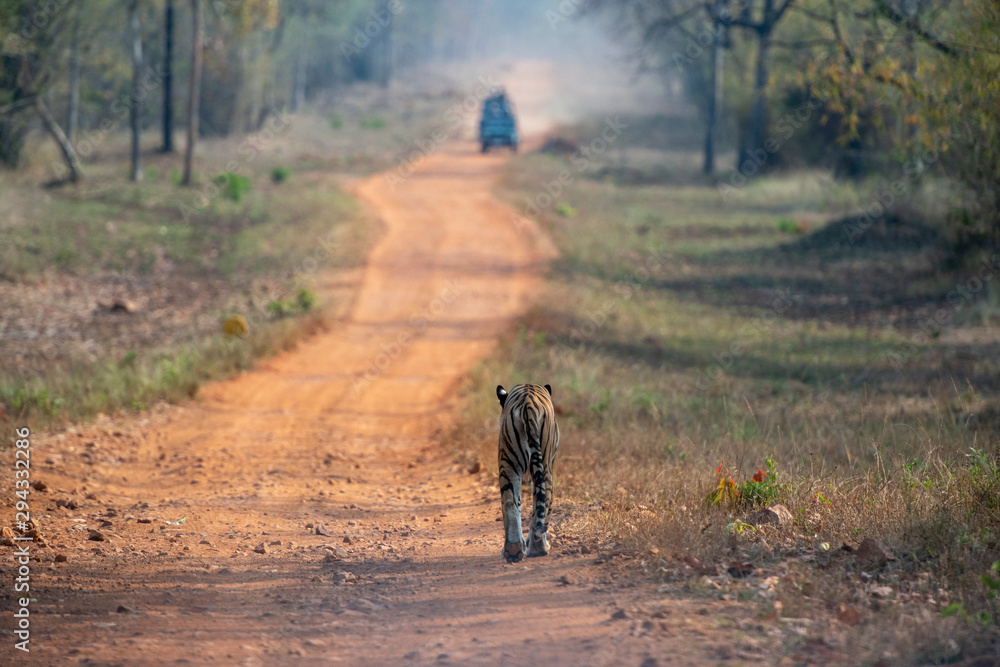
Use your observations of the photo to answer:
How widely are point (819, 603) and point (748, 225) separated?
2111 cm

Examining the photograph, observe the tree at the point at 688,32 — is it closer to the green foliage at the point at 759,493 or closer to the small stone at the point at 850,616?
the green foliage at the point at 759,493

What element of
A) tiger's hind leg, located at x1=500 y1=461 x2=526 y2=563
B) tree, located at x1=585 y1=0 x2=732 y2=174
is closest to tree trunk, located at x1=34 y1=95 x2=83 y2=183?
tree, located at x1=585 y1=0 x2=732 y2=174

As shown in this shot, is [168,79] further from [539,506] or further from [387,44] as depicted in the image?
[387,44]

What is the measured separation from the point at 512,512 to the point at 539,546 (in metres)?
0.34

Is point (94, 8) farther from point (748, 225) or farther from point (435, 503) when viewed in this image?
point (435, 503)

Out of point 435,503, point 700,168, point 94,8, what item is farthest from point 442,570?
point 700,168

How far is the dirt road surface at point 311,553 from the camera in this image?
4.29 meters

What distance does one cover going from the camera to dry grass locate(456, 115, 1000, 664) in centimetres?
481

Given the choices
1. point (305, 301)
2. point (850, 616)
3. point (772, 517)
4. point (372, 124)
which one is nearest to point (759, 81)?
point (305, 301)

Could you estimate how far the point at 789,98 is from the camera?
31.3 metres

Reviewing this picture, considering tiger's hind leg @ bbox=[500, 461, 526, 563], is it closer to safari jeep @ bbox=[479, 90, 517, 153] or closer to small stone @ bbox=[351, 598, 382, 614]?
small stone @ bbox=[351, 598, 382, 614]

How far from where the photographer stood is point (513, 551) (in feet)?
17.5

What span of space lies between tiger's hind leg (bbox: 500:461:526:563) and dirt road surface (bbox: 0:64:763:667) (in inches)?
5.2

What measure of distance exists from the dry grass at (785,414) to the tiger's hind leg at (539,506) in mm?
468
